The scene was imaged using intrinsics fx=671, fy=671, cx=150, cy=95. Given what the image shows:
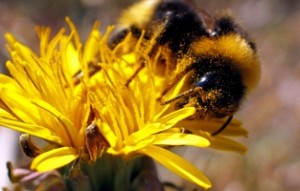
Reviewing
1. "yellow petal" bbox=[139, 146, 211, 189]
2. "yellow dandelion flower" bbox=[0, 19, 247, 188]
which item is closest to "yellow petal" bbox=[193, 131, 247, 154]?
"yellow dandelion flower" bbox=[0, 19, 247, 188]

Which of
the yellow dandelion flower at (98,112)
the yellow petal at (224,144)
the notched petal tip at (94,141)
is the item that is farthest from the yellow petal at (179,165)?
the yellow petal at (224,144)

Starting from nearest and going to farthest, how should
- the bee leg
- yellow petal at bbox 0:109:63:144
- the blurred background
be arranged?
yellow petal at bbox 0:109:63:144 < the bee leg < the blurred background

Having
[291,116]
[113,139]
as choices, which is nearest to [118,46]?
[113,139]

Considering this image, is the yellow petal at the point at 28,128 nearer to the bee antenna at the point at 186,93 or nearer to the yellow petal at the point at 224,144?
the bee antenna at the point at 186,93

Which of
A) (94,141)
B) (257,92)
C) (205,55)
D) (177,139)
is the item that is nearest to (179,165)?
(177,139)

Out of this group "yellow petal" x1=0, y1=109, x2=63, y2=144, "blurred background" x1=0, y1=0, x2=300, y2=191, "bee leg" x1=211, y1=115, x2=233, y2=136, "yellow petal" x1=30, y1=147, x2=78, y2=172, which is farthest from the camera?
"blurred background" x1=0, y1=0, x2=300, y2=191

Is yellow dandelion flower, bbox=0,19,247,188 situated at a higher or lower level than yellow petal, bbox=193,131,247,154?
higher

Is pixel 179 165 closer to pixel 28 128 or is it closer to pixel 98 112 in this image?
pixel 98 112

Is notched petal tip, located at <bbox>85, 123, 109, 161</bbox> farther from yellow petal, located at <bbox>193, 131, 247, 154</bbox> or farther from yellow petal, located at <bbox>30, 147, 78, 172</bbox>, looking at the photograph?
yellow petal, located at <bbox>193, 131, 247, 154</bbox>
